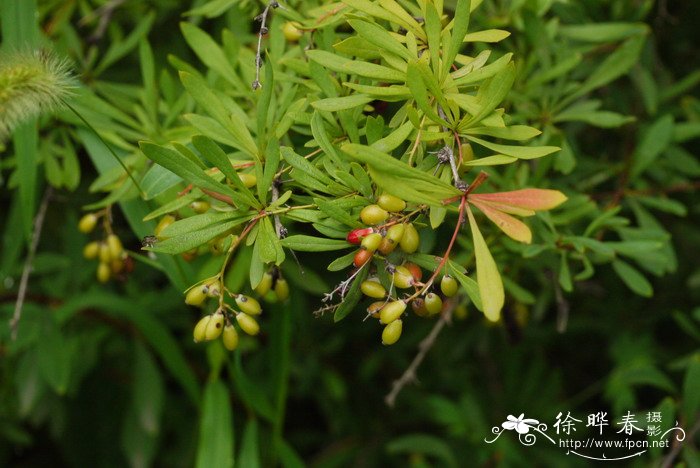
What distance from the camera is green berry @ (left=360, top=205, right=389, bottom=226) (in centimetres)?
78

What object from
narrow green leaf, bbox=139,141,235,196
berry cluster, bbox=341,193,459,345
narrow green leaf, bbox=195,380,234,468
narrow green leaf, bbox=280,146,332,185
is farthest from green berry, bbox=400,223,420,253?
narrow green leaf, bbox=195,380,234,468

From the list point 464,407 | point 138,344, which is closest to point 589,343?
point 464,407

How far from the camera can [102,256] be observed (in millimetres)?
1199

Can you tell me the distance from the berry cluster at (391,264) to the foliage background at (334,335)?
417 mm

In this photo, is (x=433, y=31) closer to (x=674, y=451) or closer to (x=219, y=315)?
(x=219, y=315)

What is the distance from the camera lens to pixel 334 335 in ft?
6.78

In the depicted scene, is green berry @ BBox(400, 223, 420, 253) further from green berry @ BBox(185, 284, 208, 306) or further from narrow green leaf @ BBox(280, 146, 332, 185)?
green berry @ BBox(185, 284, 208, 306)

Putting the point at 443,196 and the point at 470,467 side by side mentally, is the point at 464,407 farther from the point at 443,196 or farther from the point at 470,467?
the point at 443,196

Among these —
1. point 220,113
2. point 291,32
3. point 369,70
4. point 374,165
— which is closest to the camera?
point 374,165

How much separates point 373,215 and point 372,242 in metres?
0.03

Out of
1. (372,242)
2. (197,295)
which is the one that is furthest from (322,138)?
(197,295)

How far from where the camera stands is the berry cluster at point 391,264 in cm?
78

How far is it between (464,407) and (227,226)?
1193 millimetres

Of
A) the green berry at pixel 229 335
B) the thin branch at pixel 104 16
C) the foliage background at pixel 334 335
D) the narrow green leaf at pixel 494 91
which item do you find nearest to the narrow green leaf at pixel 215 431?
the foliage background at pixel 334 335
